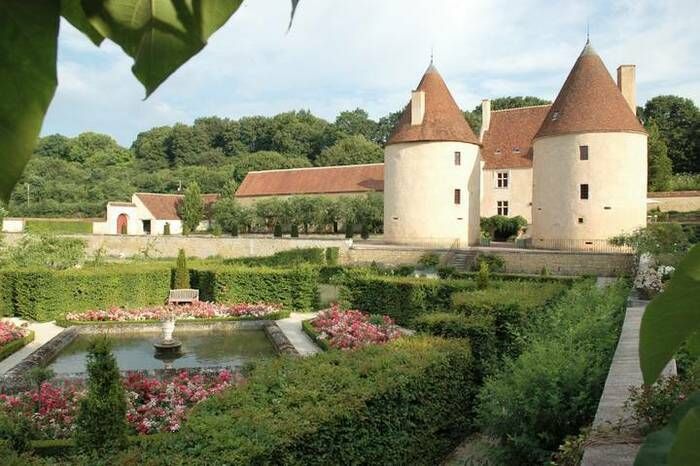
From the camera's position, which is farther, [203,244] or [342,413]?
[203,244]

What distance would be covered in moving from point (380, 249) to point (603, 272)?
407 inches

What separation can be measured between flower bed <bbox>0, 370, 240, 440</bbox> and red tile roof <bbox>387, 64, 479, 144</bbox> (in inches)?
906

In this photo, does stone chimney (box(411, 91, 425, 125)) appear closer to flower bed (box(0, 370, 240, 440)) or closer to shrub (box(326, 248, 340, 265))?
shrub (box(326, 248, 340, 265))

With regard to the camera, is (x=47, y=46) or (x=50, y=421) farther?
(x=50, y=421)

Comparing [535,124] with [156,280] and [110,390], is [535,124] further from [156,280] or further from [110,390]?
[110,390]

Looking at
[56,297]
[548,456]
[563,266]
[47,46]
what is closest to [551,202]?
[563,266]

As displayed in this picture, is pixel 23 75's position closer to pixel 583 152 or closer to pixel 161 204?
pixel 583 152

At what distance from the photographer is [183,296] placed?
1930cm

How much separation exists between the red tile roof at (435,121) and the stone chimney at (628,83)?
7.80 metres

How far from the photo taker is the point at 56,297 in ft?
57.4

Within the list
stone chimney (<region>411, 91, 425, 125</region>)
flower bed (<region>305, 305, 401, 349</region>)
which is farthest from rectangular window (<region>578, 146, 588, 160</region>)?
flower bed (<region>305, 305, 401, 349</region>)

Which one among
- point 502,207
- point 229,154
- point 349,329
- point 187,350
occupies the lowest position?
point 187,350

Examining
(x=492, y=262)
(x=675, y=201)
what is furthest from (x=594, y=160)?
(x=675, y=201)

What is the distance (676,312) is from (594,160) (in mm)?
29203
